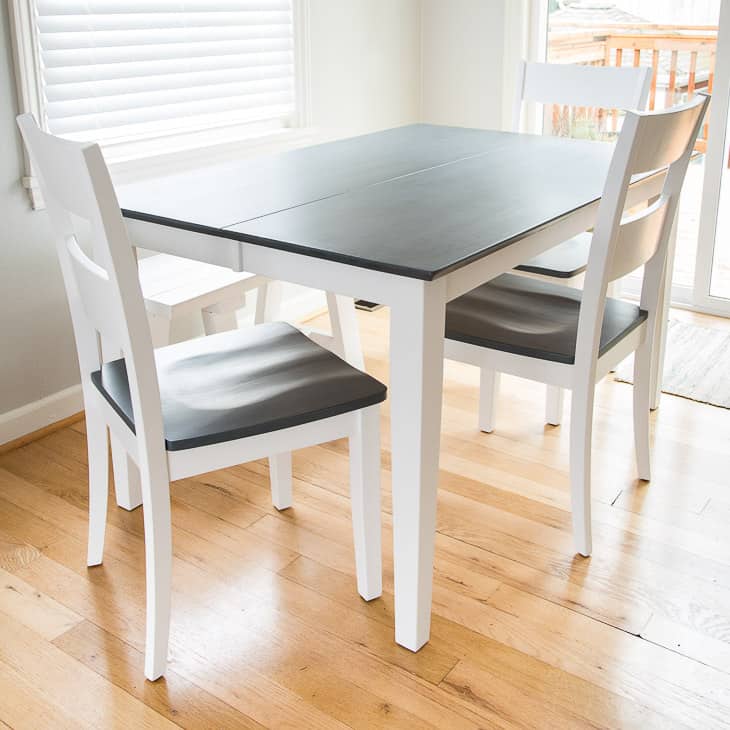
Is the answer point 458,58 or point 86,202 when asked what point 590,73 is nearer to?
point 458,58

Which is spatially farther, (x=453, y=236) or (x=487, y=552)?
(x=487, y=552)

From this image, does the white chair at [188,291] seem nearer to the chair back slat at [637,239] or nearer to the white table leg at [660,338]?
the chair back slat at [637,239]

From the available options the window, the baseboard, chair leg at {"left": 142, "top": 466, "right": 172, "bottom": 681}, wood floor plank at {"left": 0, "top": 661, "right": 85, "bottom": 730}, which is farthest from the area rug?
wood floor plank at {"left": 0, "top": 661, "right": 85, "bottom": 730}

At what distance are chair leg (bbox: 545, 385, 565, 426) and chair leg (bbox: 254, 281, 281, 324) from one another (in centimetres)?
83

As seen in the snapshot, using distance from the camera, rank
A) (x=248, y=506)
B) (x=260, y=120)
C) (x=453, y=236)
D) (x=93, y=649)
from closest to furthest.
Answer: (x=453, y=236) < (x=93, y=649) < (x=248, y=506) < (x=260, y=120)

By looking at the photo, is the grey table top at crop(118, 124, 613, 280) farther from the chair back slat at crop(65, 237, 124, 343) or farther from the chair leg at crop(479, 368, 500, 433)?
the chair leg at crop(479, 368, 500, 433)

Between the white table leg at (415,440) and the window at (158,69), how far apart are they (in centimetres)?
138

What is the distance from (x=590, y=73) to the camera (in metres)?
2.68

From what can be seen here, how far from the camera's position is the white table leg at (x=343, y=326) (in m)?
2.62

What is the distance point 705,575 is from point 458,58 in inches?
95.8

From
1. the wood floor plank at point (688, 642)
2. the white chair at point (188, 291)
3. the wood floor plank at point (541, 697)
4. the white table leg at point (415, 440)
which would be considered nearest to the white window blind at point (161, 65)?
the white chair at point (188, 291)

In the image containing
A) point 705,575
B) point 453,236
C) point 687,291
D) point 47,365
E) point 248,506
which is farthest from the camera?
point 687,291

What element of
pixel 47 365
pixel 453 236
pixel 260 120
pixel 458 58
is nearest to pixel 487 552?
pixel 453 236

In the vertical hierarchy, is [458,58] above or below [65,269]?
above
